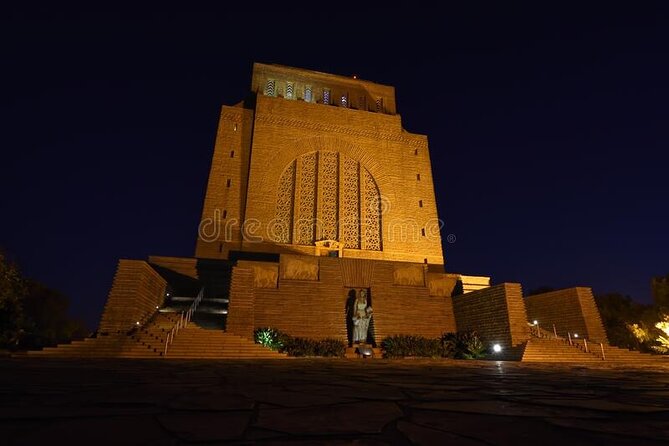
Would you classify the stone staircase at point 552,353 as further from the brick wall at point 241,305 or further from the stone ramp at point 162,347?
the brick wall at point 241,305

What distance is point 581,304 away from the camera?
13383mm

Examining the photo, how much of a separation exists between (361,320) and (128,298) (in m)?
7.04

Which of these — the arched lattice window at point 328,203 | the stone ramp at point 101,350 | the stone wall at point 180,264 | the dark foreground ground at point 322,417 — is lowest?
the dark foreground ground at point 322,417

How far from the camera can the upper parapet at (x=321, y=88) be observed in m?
23.9

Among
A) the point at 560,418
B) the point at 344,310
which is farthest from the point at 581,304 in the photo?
the point at 560,418

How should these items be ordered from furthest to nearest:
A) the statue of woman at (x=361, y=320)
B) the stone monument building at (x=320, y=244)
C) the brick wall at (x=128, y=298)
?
the statue of woman at (x=361, y=320) < the stone monument building at (x=320, y=244) < the brick wall at (x=128, y=298)

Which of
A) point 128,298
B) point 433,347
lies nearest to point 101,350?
point 128,298

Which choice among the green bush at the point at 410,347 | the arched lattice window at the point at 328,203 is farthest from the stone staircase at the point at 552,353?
the arched lattice window at the point at 328,203

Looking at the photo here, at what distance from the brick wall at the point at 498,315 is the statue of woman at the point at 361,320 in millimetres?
3702

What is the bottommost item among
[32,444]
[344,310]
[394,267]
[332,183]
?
[32,444]

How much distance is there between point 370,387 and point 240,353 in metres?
7.99

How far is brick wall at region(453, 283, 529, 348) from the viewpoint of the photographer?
11.8 metres

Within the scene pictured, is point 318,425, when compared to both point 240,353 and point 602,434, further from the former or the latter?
point 240,353

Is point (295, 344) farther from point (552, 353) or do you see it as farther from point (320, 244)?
point (320, 244)
